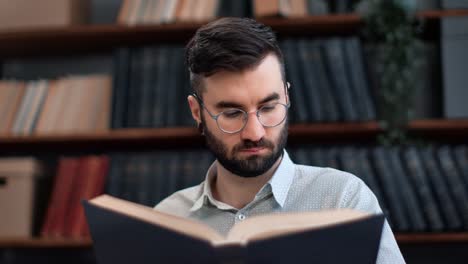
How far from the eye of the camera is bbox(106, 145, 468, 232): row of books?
193 centimetres

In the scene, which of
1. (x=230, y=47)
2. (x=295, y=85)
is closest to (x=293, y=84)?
(x=295, y=85)

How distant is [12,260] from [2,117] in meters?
0.55

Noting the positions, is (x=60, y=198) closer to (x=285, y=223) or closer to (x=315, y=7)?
(x=315, y=7)

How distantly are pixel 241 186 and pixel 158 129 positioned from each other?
0.84m

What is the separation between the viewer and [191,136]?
2.08 m

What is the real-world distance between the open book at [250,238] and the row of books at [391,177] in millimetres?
1070

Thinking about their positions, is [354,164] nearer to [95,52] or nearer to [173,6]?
[173,6]

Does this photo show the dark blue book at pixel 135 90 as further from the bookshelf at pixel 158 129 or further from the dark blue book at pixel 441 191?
the dark blue book at pixel 441 191

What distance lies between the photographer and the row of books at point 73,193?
6.97 ft

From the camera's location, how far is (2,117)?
221 centimetres

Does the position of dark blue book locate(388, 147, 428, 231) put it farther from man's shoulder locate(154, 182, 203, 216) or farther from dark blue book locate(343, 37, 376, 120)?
man's shoulder locate(154, 182, 203, 216)

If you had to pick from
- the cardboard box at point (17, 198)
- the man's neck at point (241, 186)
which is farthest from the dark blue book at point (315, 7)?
the cardboard box at point (17, 198)

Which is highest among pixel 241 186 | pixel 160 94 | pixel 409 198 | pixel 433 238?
pixel 241 186

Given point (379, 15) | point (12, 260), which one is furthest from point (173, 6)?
point (12, 260)
